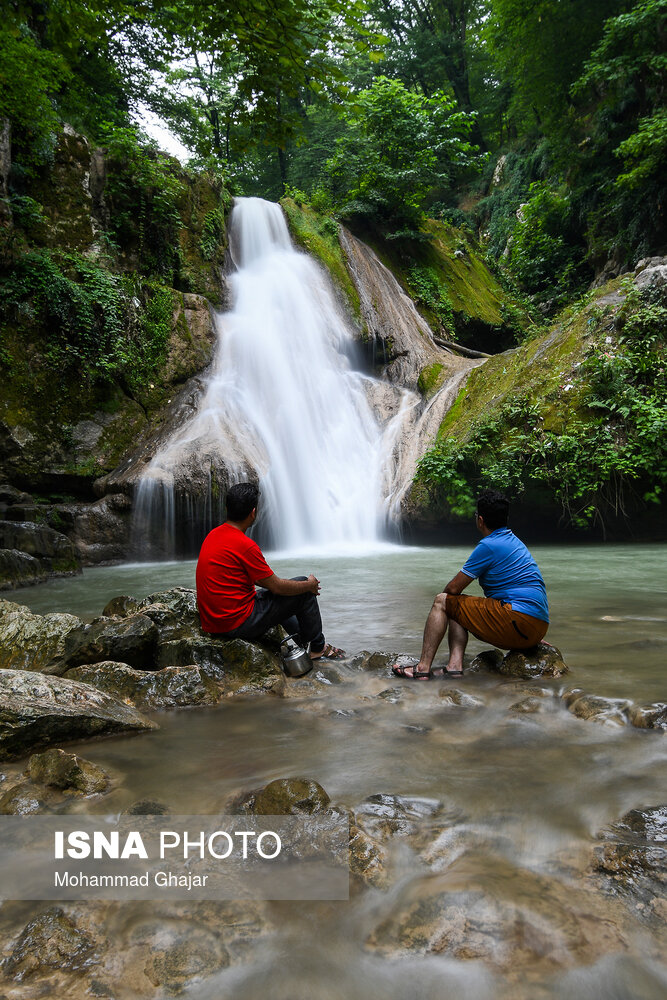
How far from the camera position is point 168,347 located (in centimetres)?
1310

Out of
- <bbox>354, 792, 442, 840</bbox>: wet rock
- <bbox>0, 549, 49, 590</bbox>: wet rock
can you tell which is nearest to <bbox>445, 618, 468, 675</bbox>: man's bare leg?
<bbox>354, 792, 442, 840</bbox>: wet rock

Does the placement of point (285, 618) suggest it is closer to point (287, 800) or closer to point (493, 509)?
point (493, 509)

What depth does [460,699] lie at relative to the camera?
3316mm

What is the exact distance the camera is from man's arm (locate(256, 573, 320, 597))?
12.8 ft

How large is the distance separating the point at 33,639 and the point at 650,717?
13.7 ft

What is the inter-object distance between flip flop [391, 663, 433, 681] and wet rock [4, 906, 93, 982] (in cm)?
249

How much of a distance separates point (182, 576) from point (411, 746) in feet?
20.5

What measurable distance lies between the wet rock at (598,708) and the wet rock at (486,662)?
2.46 feet

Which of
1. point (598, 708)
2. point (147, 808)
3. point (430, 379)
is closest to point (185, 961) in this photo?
point (147, 808)

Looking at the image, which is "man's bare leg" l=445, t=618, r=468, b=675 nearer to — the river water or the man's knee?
the man's knee

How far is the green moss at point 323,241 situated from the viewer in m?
16.6

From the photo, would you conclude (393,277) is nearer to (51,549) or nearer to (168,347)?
(168,347)

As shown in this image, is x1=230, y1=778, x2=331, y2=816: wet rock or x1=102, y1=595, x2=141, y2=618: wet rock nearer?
x1=230, y1=778, x2=331, y2=816: wet rock

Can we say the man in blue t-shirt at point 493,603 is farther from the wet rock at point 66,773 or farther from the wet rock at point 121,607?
the wet rock at point 121,607
